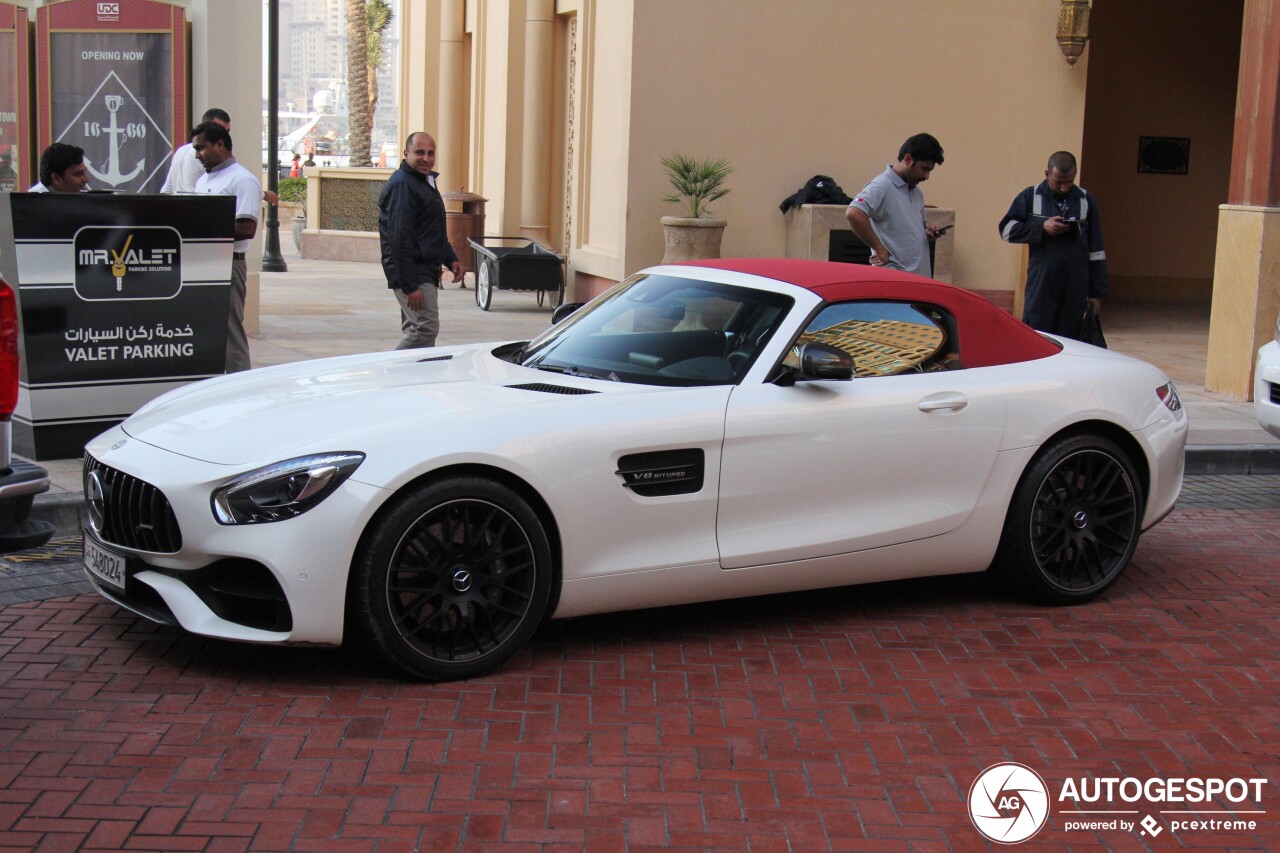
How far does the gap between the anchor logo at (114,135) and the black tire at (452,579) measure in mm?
8270

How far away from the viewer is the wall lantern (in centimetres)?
1528

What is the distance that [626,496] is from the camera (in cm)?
512

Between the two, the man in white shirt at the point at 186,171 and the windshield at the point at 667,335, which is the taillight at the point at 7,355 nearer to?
the windshield at the point at 667,335

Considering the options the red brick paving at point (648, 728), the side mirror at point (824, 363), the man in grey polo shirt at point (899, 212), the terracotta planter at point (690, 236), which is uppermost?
the man in grey polo shirt at point (899, 212)

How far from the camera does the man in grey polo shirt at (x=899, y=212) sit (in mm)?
8336

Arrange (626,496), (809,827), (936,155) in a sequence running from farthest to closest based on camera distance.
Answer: (936,155)
(626,496)
(809,827)

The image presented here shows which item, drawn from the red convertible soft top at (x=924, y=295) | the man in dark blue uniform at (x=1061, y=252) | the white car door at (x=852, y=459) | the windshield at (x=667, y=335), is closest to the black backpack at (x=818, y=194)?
the man in dark blue uniform at (x=1061, y=252)

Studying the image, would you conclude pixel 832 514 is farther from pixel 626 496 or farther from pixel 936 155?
pixel 936 155

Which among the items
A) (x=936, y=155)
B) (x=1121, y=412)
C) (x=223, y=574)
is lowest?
(x=223, y=574)

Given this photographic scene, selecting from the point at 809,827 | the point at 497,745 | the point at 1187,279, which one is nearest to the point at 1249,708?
the point at 809,827

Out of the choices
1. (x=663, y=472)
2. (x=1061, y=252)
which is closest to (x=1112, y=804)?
(x=663, y=472)

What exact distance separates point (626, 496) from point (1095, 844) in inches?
76.8

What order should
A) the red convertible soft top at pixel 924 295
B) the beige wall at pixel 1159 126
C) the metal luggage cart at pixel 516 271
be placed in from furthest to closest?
1. the beige wall at pixel 1159 126
2. the metal luggage cart at pixel 516 271
3. the red convertible soft top at pixel 924 295

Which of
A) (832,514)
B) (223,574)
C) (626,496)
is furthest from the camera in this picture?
(832,514)
